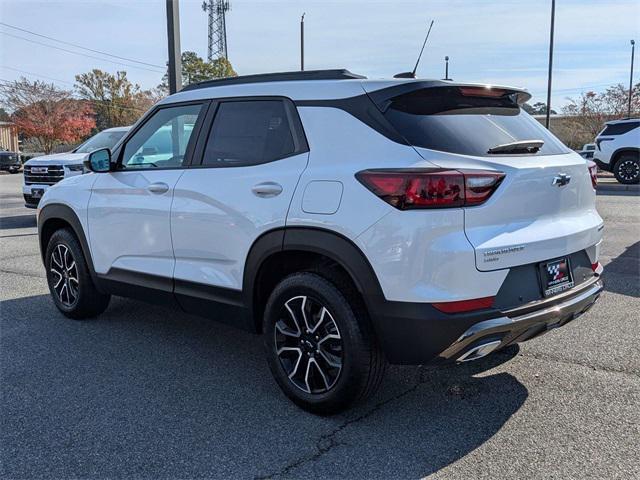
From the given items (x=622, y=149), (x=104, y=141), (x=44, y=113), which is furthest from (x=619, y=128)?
(x=44, y=113)

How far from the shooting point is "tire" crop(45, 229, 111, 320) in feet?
17.0

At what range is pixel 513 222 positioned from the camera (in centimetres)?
311

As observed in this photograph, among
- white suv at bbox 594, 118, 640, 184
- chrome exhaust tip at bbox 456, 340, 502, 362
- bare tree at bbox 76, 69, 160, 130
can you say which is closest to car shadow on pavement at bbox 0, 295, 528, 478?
chrome exhaust tip at bbox 456, 340, 502, 362

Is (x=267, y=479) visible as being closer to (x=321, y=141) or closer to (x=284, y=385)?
(x=284, y=385)

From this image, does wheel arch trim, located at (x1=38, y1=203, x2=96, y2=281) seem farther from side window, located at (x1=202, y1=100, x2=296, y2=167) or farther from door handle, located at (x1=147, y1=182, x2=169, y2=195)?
side window, located at (x1=202, y1=100, x2=296, y2=167)

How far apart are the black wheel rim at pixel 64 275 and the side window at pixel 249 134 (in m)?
2.03

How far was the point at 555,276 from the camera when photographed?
10.9 ft

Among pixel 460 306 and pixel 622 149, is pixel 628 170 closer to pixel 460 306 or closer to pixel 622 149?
pixel 622 149

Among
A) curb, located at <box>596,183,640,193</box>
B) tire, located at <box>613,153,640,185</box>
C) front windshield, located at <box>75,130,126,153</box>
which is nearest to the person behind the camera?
front windshield, located at <box>75,130,126,153</box>

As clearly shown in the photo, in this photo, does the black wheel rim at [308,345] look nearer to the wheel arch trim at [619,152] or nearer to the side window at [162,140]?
the side window at [162,140]

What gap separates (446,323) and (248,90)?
2.04 meters

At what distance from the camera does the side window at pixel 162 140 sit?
4.34m

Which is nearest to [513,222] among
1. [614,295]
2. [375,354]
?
[375,354]

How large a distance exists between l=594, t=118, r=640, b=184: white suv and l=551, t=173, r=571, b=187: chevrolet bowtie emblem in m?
15.3
